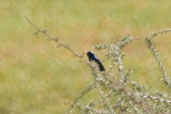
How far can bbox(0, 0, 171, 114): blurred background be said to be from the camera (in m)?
6.68

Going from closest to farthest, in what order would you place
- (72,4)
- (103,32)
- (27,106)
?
(27,106), (103,32), (72,4)

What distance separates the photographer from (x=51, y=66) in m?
7.16

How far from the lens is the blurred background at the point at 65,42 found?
668 centimetres

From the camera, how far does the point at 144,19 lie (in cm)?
823

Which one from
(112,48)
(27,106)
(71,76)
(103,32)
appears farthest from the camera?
(103,32)

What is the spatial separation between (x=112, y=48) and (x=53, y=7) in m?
5.13

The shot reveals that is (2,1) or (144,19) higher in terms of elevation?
(2,1)

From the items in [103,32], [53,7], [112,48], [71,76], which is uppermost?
[53,7]

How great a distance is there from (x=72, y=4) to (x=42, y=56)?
1.37 metres

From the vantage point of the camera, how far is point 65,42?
762 centimetres

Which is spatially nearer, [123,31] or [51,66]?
[51,66]

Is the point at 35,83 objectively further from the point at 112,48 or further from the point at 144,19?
the point at 112,48

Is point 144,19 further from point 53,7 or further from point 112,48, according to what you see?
point 112,48

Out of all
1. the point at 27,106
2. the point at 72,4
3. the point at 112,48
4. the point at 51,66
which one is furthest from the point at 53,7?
the point at 112,48
